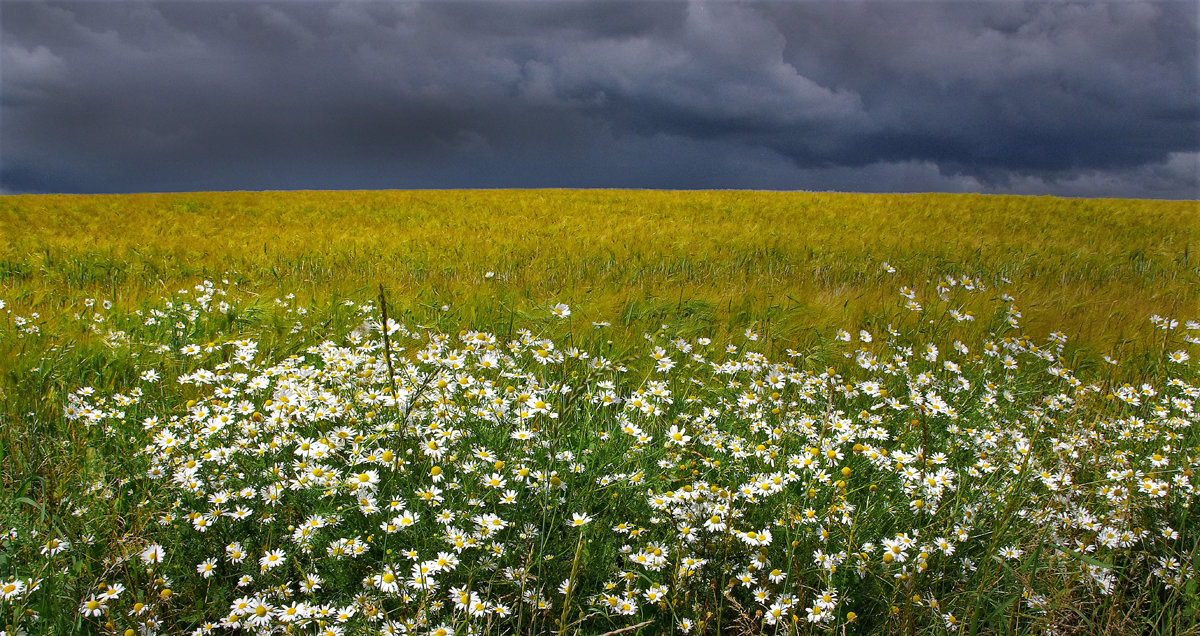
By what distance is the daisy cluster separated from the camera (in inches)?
74.7

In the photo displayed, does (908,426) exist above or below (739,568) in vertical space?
above

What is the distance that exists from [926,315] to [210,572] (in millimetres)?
5059

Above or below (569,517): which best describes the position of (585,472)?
above

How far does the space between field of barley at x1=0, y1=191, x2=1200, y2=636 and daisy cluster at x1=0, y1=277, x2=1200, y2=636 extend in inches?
0.6

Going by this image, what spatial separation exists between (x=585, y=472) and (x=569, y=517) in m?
0.19

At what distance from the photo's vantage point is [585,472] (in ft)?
7.53

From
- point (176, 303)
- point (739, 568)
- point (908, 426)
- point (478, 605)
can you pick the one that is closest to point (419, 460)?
point (478, 605)

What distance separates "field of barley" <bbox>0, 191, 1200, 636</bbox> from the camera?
6.32 feet

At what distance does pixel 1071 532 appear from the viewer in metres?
2.45

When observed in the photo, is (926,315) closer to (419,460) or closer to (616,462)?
(616,462)

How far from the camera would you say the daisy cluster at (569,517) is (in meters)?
1.90

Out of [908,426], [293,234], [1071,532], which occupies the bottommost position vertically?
[1071,532]

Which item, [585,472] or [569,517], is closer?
[569,517]

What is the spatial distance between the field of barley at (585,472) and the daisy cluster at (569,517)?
0.6 inches
